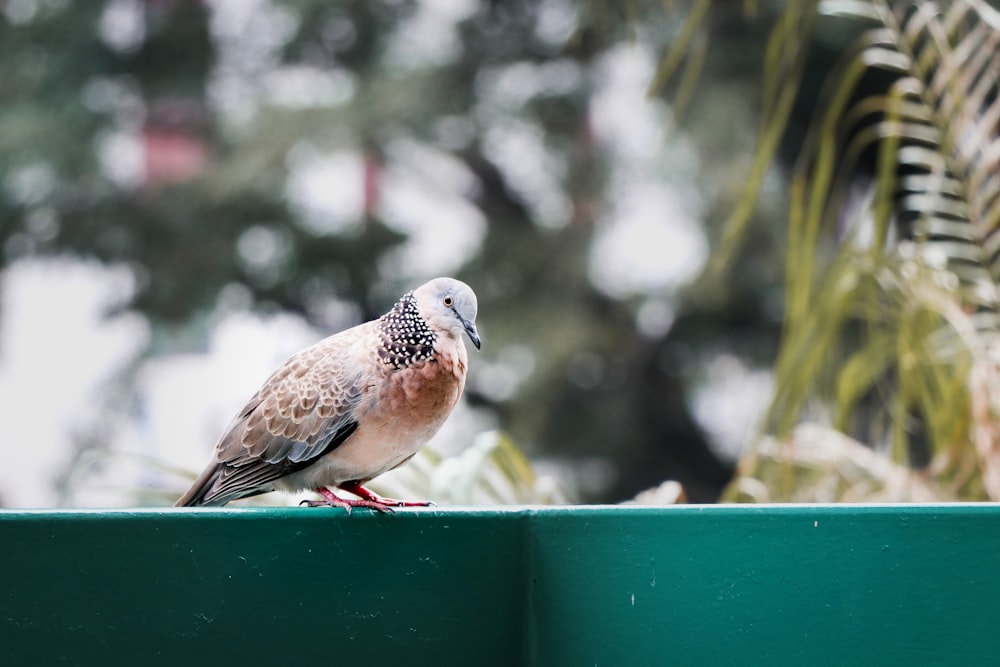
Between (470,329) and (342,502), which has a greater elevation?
(470,329)

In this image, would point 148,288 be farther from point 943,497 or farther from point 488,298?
point 943,497

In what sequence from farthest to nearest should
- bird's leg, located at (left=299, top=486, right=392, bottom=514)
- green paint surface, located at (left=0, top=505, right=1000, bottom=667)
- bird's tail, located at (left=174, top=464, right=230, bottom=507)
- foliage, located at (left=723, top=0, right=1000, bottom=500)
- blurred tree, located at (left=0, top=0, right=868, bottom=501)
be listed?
blurred tree, located at (left=0, top=0, right=868, bottom=501)
foliage, located at (left=723, top=0, right=1000, bottom=500)
bird's tail, located at (left=174, top=464, right=230, bottom=507)
bird's leg, located at (left=299, top=486, right=392, bottom=514)
green paint surface, located at (left=0, top=505, right=1000, bottom=667)

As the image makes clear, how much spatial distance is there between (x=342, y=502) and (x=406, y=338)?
248 millimetres

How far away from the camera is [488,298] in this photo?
6918mm

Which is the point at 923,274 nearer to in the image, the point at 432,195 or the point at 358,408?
→ the point at 358,408

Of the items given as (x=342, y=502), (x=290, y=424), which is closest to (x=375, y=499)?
(x=342, y=502)

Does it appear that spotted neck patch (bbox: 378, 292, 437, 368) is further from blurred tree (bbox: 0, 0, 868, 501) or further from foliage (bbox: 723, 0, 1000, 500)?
blurred tree (bbox: 0, 0, 868, 501)

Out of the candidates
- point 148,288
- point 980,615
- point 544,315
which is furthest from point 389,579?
point 148,288

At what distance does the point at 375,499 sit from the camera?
5.33 feet

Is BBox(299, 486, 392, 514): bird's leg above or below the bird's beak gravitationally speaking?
below

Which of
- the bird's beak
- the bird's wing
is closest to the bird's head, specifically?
the bird's beak

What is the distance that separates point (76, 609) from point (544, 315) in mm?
5557

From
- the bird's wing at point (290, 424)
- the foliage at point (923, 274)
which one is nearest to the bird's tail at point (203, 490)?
the bird's wing at point (290, 424)

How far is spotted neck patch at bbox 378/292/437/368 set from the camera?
1.75m
